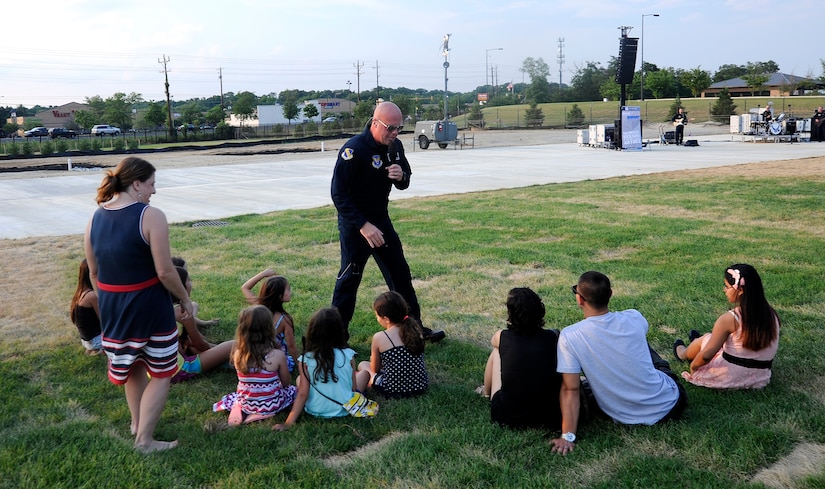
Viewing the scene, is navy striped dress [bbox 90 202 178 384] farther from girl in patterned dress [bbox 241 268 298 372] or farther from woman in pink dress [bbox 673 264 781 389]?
woman in pink dress [bbox 673 264 781 389]

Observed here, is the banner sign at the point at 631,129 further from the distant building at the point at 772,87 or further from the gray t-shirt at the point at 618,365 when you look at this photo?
the distant building at the point at 772,87

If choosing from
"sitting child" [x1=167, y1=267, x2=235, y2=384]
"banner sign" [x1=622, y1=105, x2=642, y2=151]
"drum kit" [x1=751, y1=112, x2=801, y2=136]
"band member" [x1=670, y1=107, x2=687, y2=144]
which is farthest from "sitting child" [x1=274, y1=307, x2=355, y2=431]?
"drum kit" [x1=751, y1=112, x2=801, y2=136]

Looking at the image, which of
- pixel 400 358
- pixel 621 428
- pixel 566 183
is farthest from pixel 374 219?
pixel 566 183

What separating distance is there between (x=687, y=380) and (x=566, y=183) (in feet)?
38.7

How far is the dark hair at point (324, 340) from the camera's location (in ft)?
13.4

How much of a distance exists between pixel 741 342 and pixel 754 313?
228 mm

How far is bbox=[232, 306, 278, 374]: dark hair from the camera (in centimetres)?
400

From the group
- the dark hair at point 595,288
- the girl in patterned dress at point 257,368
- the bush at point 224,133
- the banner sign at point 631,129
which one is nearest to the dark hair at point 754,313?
the dark hair at point 595,288

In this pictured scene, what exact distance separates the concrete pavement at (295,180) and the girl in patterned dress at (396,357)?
27.9ft

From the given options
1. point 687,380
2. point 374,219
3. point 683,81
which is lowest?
point 687,380

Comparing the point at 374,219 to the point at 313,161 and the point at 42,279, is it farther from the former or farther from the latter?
the point at 313,161

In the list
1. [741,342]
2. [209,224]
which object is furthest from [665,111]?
[741,342]

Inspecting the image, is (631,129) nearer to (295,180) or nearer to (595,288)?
(295,180)

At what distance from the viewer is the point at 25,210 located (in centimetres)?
1412
